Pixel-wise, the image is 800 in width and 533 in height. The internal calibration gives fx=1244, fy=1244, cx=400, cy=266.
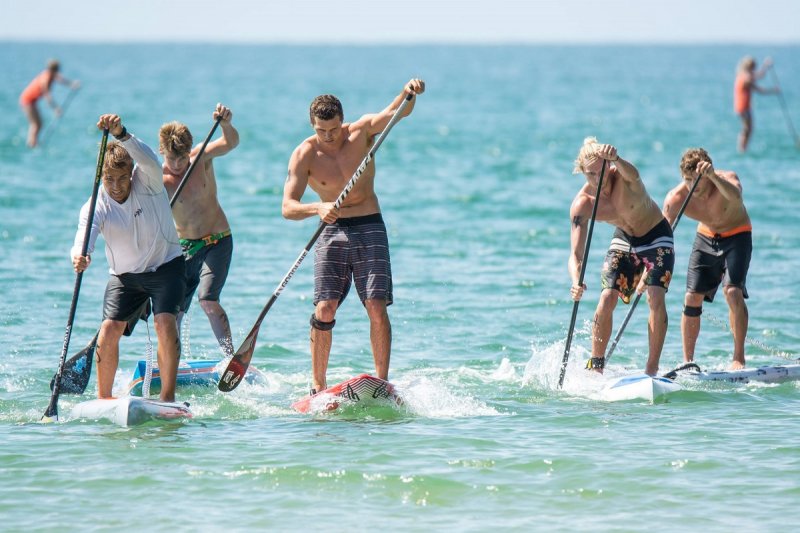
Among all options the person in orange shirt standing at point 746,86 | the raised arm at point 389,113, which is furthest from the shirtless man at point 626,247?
the person in orange shirt standing at point 746,86

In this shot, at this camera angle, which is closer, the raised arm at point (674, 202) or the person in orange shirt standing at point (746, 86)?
the raised arm at point (674, 202)

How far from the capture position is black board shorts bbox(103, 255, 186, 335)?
27.8 ft

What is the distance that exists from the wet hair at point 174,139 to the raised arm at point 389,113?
1597 mm

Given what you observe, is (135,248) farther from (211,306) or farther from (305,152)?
(211,306)

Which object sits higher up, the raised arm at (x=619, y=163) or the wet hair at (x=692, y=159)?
the wet hair at (x=692, y=159)

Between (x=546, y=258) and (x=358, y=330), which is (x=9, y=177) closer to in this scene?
(x=546, y=258)

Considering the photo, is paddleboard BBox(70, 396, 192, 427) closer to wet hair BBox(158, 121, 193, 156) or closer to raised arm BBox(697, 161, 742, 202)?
wet hair BBox(158, 121, 193, 156)

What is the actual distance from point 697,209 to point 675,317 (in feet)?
10.3

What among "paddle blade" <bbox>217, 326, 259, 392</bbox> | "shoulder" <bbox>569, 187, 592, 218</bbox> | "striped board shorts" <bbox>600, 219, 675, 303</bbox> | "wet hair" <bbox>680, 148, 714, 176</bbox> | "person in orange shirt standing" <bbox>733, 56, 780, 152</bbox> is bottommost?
"paddle blade" <bbox>217, 326, 259, 392</bbox>

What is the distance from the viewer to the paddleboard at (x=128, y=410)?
342 inches

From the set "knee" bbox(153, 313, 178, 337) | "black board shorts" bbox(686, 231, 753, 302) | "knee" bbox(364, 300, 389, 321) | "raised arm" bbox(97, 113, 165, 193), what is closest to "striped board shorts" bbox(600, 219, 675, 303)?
"black board shorts" bbox(686, 231, 753, 302)

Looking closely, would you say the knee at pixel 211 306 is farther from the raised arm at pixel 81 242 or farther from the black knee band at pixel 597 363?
the black knee band at pixel 597 363

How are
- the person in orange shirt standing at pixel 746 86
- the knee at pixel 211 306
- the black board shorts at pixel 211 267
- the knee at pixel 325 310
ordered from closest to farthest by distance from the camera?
the knee at pixel 325 310 → the black board shorts at pixel 211 267 → the knee at pixel 211 306 → the person in orange shirt standing at pixel 746 86

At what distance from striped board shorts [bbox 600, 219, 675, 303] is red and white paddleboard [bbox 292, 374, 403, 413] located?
6.76 feet
